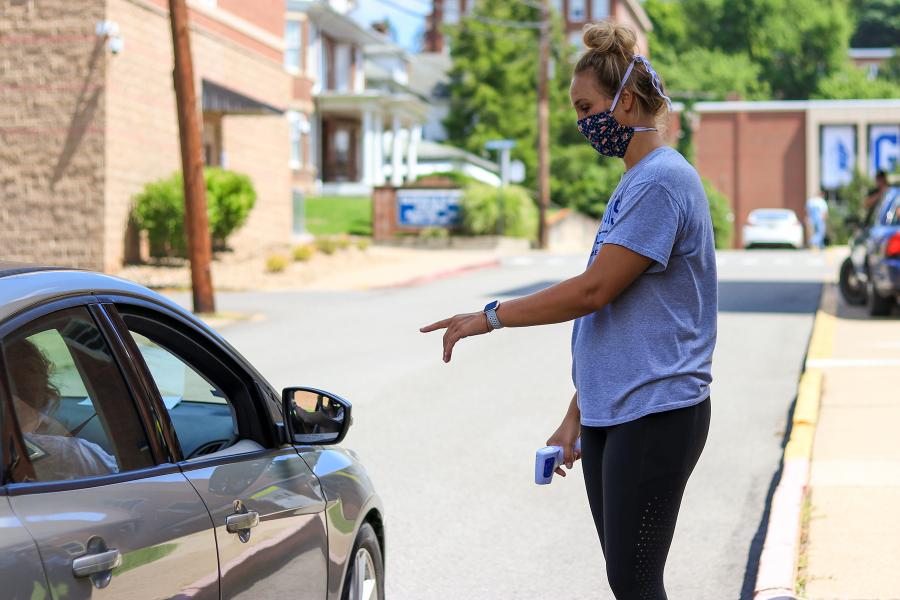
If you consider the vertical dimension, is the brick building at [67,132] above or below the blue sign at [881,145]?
below

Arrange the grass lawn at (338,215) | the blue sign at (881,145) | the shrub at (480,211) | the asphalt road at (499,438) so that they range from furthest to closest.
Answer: the blue sign at (881,145)
the grass lawn at (338,215)
the shrub at (480,211)
the asphalt road at (499,438)

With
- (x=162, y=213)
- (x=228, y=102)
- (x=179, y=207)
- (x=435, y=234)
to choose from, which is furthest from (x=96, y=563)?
(x=435, y=234)

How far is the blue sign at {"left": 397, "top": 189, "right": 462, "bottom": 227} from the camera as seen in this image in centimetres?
4034

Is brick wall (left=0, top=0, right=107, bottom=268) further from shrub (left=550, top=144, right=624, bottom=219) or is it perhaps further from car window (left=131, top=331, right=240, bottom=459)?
shrub (left=550, top=144, right=624, bottom=219)

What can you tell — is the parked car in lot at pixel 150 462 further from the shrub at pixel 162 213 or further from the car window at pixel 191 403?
the shrub at pixel 162 213

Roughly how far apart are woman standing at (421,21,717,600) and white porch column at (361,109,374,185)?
2063 inches

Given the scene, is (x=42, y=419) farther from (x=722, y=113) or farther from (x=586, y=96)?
(x=722, y=113)

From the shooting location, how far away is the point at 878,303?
1759 centimetres

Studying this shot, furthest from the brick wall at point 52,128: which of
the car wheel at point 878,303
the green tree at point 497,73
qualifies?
the green tree at point 497,73

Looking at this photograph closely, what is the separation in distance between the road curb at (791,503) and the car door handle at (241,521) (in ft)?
9.20

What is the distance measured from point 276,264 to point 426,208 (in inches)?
515

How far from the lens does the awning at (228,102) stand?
3003 cm

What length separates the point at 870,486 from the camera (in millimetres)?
7699

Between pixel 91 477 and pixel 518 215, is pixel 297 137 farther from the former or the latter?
pixel 91 477
